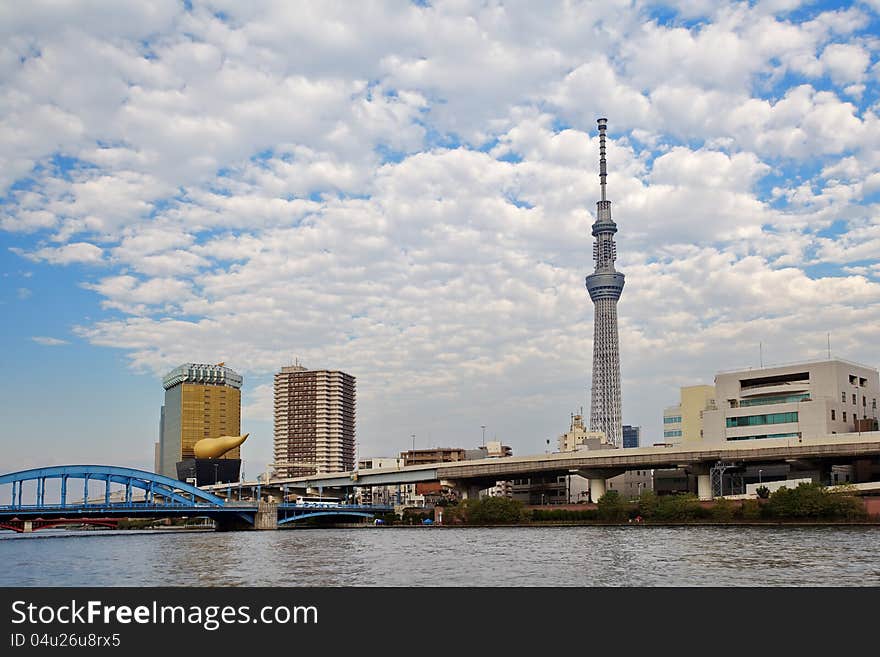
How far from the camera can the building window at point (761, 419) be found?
13012 centimetres

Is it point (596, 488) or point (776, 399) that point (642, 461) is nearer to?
point (596, 488)

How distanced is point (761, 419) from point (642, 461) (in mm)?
17150

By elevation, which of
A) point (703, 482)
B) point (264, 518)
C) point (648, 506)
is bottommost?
point (264, 518)

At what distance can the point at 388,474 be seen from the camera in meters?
177

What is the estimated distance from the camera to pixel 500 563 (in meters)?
59.6

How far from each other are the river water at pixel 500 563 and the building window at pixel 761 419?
3976 cm

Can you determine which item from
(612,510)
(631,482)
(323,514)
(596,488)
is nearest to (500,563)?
(612,510)

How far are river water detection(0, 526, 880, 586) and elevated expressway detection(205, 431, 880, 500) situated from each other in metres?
28.2

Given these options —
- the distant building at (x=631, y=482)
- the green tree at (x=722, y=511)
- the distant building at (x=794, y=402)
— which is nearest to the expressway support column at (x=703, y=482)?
the distant building at (x=794, y=402)

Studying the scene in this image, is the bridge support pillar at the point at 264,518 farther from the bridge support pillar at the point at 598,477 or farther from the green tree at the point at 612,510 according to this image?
the green tree at the point at 612,510

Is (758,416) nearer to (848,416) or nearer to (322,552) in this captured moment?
(848,416)

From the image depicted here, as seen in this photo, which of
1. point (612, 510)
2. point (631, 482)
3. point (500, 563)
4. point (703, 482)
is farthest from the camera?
point (631, 482)
